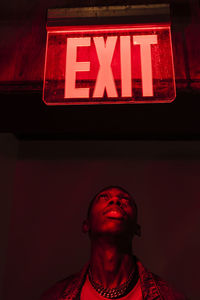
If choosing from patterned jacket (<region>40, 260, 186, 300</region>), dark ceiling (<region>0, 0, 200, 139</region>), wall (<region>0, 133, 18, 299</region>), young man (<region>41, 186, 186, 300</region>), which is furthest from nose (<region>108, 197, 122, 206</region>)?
wall (<region>0, 133, 18, 299</region>)

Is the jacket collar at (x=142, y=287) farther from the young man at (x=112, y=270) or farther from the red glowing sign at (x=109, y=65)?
the red glowing sign at (x=109, y=65)

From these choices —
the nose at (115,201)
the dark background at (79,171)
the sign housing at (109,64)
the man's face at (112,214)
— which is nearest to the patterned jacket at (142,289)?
the man's face at (112,214)

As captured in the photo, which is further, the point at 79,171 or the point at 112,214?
the point at 79,171

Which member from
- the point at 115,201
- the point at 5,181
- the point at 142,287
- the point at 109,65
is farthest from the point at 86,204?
the point at 109,65

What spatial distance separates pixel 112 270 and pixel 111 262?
1.5 inches

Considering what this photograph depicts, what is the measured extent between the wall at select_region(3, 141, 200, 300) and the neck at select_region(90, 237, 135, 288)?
0.73m

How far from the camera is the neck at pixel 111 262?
136 cm

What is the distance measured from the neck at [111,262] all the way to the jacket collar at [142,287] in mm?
61

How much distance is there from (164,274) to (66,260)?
0.71 m

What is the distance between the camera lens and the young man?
4.36ft

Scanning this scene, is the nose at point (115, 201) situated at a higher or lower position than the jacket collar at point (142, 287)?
higher

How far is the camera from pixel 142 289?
4.33 feet

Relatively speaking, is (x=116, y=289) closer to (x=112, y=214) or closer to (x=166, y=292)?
(x=166, y=292)

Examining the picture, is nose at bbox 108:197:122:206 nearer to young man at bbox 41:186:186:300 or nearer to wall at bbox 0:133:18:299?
young man at bbox 41:186:186:300
